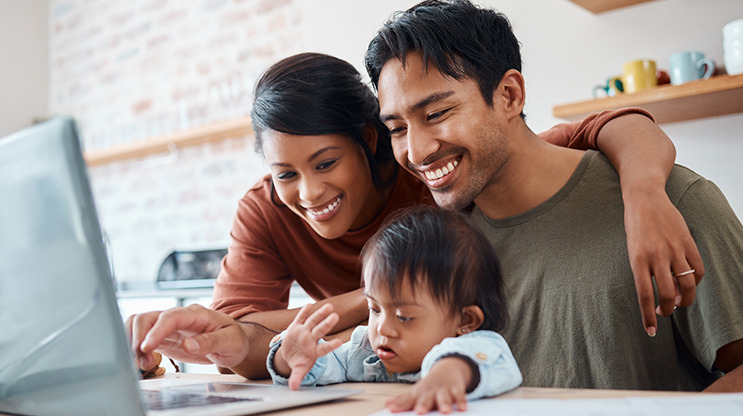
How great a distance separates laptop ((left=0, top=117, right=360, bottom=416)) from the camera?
0.58 m

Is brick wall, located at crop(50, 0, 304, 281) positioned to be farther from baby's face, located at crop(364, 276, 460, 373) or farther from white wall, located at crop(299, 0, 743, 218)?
baby's face, located at crop(364, 276, 460, 373)

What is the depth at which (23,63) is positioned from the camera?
5250 mm

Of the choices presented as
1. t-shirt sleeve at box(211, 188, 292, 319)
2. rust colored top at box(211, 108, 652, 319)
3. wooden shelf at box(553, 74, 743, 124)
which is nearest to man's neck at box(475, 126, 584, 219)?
rust colored top at box(211, 108, 652, 319)

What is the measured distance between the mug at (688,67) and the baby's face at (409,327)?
71.4 inches

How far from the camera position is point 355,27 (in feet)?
11.2

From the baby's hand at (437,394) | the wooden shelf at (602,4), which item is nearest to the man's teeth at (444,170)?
the baby's hand at (437,394)

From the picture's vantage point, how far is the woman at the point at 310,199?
115cm

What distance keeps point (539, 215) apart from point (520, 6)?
189 cm

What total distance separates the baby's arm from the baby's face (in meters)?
0.07

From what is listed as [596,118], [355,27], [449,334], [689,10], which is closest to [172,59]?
[355,27]

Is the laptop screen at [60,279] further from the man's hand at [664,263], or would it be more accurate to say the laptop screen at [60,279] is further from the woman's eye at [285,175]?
the woman's eye at [285,175]

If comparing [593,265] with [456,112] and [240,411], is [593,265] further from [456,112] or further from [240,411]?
[240,411]

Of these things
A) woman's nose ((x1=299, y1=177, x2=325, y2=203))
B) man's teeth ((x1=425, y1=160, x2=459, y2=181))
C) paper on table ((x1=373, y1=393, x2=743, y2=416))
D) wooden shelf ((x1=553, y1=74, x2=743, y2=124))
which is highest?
man's teeth ((x1=425, y1=160, x2=459, y2=181))

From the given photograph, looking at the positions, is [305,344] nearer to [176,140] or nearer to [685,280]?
[685,280]
